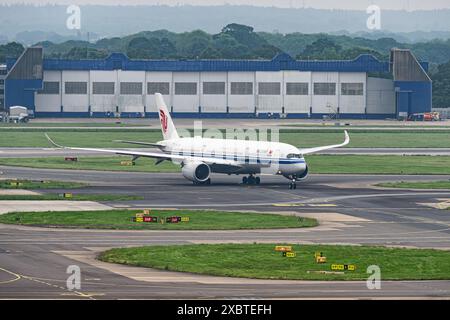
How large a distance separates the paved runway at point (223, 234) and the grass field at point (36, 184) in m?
2.59

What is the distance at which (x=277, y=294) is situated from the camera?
4728cm

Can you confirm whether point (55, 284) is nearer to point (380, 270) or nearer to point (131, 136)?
point (380, 270)

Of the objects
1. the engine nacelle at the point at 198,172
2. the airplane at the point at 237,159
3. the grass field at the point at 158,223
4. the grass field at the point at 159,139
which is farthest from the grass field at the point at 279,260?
the grass field at the point at 159,139

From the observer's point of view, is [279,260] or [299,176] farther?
[299,176]

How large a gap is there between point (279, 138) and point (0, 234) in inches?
4665

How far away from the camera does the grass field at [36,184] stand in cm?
10484

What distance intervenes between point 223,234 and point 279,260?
44.0ft

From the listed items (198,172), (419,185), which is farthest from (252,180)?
(419,185)

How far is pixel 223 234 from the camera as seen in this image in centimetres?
7212

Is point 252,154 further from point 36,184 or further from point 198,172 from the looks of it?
point 36,184

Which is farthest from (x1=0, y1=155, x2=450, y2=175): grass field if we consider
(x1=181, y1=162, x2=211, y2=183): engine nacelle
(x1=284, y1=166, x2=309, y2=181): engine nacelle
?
(x1=181, y1=162, x2=211, y2=183): engine nacelle

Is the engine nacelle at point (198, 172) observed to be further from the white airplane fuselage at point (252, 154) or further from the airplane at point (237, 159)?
the white airplane fuselage at point (252, 154)

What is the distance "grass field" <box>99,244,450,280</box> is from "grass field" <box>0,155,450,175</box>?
6364 centimetres

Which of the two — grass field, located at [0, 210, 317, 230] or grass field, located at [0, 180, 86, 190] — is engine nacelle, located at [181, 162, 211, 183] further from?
grass field, located at [0, 210, 317, 230]
